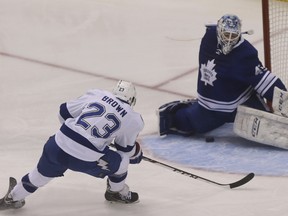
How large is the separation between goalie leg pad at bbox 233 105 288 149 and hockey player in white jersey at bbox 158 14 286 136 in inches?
3.2

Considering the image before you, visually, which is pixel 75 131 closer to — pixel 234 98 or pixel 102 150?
pixel 102 150

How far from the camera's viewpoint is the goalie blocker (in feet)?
13.6

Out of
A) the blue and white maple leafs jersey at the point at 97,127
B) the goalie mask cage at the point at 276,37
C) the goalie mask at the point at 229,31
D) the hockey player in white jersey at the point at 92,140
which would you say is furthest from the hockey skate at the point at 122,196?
the goalie mask cage at the point at 276,37

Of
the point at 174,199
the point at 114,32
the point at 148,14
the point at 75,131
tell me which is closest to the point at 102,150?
the point at 75,131

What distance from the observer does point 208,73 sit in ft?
14.1

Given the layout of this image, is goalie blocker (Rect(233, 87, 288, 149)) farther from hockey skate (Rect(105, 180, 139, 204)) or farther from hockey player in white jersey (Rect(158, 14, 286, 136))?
hockey skate (Rect(105, 180, 139, 204))

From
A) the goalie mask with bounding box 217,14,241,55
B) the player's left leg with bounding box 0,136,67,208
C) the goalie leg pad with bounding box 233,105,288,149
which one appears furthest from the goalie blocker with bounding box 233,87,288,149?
the player's left leg with bounding box 0,136,67,208

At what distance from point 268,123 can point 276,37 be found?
3.03 ft

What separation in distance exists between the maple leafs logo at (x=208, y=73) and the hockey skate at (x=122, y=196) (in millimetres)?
859

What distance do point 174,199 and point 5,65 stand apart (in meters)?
2.31

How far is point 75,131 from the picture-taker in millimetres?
3346

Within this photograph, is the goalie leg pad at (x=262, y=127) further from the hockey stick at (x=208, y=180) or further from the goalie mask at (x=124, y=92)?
the goalie mask at (x=124, y=92)

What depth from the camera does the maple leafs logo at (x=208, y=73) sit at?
169 inches

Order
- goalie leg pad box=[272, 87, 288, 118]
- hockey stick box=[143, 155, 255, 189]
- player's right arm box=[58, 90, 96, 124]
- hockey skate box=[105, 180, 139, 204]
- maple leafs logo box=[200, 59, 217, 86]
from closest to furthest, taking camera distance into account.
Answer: player's right arm box=[58, 90, 96, 124] < hockey skate box=[105, 180, 139, 204] < hockey stick box=[143, 155, 255, 189] < goalie leg pad box=[272, 87, 288, 118] < maple leafs logo box=[200, 59, 217, 86]
